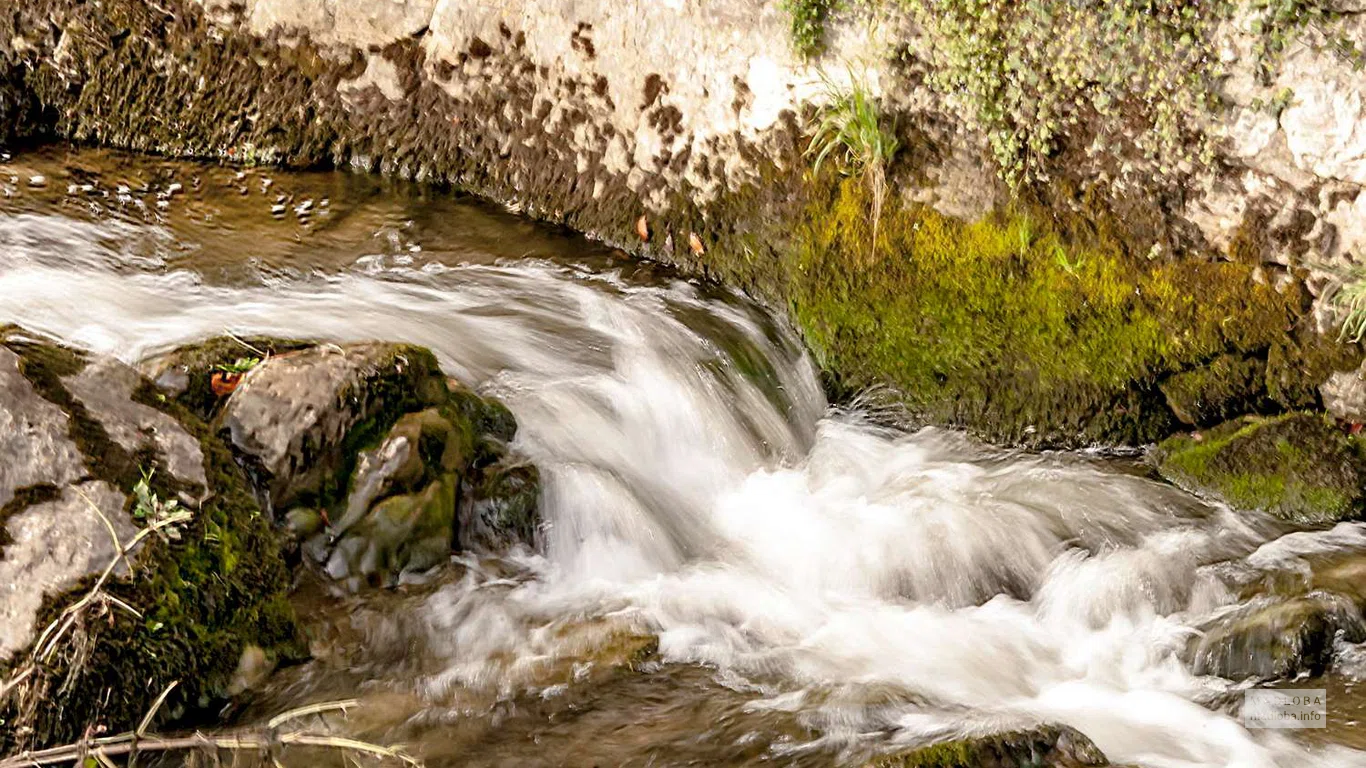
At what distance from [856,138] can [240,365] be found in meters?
3.09

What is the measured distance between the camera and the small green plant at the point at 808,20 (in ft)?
19.7

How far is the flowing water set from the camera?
3951mm

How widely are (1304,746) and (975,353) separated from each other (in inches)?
97.6

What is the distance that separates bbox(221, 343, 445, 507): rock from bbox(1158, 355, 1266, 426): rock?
350 centimetres

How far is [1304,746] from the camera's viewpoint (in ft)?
13.0

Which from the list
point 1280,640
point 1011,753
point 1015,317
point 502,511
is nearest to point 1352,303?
point 1015,317

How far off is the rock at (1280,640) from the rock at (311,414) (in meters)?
3.14

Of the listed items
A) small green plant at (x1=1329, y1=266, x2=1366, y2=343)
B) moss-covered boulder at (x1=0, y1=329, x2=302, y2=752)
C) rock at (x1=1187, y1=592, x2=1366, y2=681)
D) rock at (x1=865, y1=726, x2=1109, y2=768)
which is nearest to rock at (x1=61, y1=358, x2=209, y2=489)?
moss-covered boulder at (x1=0, y1=329, x2=302, y2=752)

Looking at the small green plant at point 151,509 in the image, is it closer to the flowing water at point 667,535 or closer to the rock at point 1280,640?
the flowing water at point 667,535

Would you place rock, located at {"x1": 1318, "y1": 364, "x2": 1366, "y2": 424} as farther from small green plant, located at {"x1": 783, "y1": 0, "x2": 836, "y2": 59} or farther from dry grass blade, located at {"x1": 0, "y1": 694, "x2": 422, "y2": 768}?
dry grass blade, located at {"x1": 0, "y1": 694, "x2": 422, "y2": 768}

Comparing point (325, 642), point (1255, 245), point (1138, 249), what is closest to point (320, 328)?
point (325, 642)

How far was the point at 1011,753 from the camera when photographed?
343 centimetres

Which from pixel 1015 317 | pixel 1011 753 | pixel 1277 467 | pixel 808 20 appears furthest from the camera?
pixel 808 20

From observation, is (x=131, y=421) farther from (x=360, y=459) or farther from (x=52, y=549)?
(x=360, y=459)
